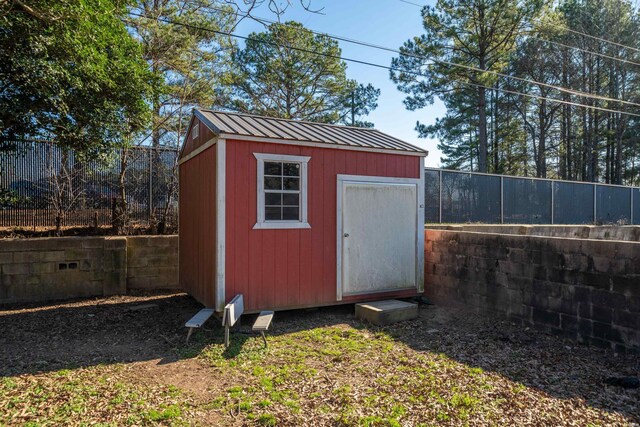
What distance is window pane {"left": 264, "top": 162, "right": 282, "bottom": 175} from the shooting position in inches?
213

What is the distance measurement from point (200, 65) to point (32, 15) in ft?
25.2

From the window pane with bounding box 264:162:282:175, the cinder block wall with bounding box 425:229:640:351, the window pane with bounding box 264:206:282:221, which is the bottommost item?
the cinder block wall with bounding box 425:229:640:351

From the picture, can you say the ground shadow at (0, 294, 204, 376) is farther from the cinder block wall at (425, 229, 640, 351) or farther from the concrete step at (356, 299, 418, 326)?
the cinder block wall at (425, 229, 640, 351)

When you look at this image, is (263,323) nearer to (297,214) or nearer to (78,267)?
(297,214)

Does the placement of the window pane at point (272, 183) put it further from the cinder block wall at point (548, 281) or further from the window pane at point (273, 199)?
the cinder block wall at point (548, 281)

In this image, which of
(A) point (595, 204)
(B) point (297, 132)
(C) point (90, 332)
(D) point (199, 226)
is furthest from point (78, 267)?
(A) point (595, 204)

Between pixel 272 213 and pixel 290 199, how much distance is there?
33 centimetres

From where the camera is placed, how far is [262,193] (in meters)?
5.32

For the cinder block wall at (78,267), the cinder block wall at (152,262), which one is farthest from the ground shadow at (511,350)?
the cinder block wall at (78,267)

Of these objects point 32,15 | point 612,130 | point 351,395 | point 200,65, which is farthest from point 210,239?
point 612,130

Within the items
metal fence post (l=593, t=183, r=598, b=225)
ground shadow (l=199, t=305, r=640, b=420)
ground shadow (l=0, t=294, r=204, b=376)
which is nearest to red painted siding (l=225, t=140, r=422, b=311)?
ground shadow (l=199, t=305, r=640, b=420)

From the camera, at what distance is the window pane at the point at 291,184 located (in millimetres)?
5528

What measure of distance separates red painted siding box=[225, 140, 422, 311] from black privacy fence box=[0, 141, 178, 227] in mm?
3726

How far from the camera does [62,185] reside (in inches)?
316
